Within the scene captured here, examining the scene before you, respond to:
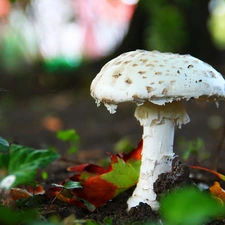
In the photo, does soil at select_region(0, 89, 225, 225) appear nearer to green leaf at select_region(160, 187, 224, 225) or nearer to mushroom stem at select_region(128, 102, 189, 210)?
mushroom stem at select_region(128, 102, 189, 210)

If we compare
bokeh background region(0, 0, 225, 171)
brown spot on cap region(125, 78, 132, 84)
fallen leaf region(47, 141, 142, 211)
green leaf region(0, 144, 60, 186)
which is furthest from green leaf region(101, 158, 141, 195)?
bokeh background region(0, 0, 225, 171)

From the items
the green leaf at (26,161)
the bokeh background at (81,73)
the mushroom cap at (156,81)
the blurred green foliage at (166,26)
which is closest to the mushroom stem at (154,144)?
the mushroom cap at (156,81)

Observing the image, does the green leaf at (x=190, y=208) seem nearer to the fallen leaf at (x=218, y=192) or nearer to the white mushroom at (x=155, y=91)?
the white mushroom at (x=155, y=91)

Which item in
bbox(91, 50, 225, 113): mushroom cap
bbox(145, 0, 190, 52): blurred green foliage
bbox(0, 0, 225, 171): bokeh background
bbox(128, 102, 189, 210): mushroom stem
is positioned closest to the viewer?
bbox(91, 50, 225, 113): mushroom cap

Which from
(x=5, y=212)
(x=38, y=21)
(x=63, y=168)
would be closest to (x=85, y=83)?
(x=38, y=21)

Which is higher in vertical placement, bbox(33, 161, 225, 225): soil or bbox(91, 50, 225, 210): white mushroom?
bbox(91, 50, 225, 210): white mushroom

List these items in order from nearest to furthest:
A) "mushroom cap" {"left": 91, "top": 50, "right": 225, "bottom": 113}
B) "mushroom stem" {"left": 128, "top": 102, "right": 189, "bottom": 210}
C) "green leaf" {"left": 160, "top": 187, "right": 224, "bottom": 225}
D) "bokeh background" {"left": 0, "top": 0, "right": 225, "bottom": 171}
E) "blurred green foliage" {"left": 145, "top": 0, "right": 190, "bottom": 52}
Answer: "green leaf" {"left": 160, "top": 187, "right": 224, "bottom": 225} < "mushroom cap" {"left": 91, "top": 50, "right": 225, "bottom": 113} < "mushroom stem" {"left": 128, "top": 102, "right": 189, "bottom": 210} < "bokeh background" {"left": 0, "top": 0, "right": 225, "bottom": 171} < "blurred green foliage" {"left": 145, "top": 0, "right": 190, "bottom": 52}

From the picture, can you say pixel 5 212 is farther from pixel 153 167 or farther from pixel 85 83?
pixel 85 83
